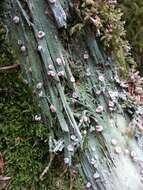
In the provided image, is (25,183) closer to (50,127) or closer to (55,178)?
(55,178)

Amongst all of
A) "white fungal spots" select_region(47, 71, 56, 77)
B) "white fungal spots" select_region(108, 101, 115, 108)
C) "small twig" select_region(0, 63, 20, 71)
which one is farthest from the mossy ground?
→ "white fungal spots" select_region(108, 101, 115, 108)

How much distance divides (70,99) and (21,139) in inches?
15.8

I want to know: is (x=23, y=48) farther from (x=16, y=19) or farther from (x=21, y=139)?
(x=21, y=139)

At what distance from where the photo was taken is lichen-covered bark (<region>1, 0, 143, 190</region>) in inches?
101

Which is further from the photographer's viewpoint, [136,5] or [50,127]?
[136,5]

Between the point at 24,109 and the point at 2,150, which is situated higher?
the point at 24,109

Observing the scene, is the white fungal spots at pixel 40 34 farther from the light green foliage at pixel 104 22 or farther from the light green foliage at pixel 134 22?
the light green foliage at pixel 134 22

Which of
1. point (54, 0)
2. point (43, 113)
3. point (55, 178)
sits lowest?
point (55, 178)

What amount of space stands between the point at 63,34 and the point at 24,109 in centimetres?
54

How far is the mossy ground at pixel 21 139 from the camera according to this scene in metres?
2.57

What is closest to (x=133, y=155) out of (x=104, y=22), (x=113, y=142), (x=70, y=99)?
(x=113, y=142)

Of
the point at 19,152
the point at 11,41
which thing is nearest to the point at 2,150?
the point at 19,152

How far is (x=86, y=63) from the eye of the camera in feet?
9.05

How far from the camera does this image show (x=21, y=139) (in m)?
2.62
